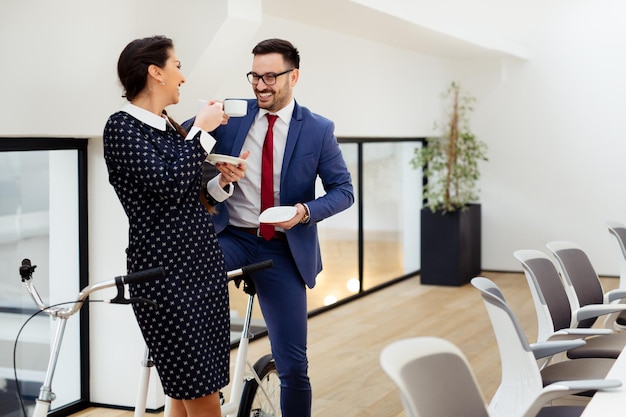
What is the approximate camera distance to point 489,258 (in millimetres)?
10172

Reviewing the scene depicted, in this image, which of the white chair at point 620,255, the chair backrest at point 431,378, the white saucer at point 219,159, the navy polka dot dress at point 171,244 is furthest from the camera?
the white chair at point 620,255

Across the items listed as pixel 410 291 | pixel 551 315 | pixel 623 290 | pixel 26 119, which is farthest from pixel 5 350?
pixel 410 291

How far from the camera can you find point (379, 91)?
8.20 meters

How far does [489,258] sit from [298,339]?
23.9 feet

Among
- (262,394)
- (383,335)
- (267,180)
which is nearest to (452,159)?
(383,335)

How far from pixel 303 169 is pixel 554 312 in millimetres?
1454

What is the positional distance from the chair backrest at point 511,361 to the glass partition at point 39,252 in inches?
87.8

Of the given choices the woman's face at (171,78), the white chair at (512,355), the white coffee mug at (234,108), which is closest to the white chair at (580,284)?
the white chair at (512,355)

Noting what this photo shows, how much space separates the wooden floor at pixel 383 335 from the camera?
4.99 metres

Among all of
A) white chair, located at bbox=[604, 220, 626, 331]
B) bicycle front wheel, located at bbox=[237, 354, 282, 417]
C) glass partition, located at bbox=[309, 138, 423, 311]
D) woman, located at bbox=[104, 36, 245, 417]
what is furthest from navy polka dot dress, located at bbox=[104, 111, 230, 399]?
glass partition, located at bbox=[309, 138, 423, 311]

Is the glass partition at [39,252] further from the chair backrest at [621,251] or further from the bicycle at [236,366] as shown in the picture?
the chair backrest at [621,251]

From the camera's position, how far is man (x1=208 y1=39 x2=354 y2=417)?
10.3 ft

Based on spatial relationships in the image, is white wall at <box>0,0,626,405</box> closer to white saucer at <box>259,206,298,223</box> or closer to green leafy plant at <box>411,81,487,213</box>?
green leafy plant at <box>411,81,487,213</box>

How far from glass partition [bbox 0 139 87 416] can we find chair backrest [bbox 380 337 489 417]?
2622mm
